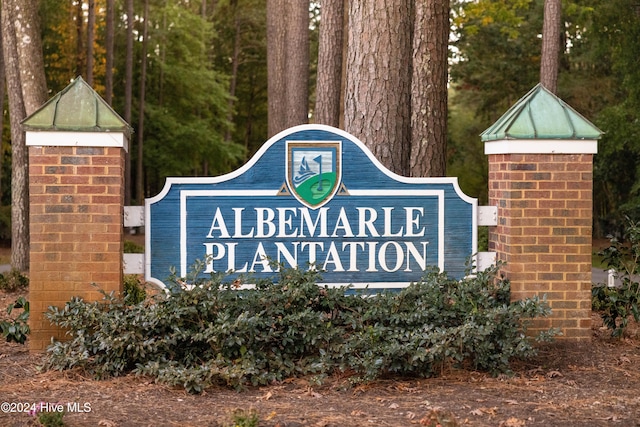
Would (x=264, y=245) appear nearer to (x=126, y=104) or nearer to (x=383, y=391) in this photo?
(x=383, y=391)

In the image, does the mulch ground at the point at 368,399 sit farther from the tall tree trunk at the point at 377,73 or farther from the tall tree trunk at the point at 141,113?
the tall tree trunk at the point at 141,113

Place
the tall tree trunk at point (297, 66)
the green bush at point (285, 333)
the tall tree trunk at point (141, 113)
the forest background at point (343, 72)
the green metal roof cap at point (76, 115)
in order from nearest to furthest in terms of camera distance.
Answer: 1. the green bush at point (285, 333)
2. the green metal roof cap at point (76, 115)
3. the forest background at point (343, 72)
4. the tall tree trunk at point (297, 66)
5. the tall tree trunk at point (141, 113)

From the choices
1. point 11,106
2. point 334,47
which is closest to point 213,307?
point 334,47

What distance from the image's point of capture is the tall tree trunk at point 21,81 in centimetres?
1394

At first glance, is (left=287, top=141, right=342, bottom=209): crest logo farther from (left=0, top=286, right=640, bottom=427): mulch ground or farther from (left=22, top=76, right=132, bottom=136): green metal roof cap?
(left=0, top=286, right=640, bottom=427): mulch ground

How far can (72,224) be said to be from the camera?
6695 mm

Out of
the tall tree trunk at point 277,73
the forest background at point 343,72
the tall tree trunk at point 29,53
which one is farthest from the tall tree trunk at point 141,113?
the tall tree trunk at point 29,53

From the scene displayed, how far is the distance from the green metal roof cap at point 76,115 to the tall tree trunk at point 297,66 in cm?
990

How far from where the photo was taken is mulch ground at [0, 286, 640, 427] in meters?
5.13

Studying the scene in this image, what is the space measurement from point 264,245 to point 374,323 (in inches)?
44.3

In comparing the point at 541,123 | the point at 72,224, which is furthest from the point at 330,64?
the point at 72,224

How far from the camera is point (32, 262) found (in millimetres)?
6691

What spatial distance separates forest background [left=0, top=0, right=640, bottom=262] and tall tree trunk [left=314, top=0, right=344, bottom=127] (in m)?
0.03

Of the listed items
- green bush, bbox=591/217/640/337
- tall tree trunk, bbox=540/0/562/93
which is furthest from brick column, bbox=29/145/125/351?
tall tree trunk, bbox=540/0/562/93
